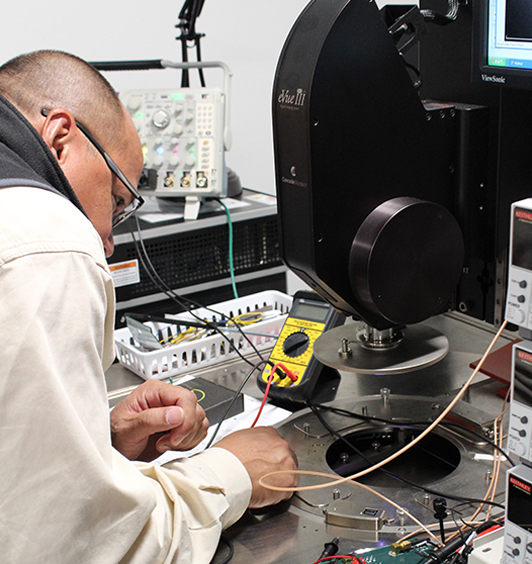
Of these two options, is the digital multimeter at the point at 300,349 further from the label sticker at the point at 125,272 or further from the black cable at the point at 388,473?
the label sticker at the point at 125,272

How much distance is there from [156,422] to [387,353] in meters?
0.35

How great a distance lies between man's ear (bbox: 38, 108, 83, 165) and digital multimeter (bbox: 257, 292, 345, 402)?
1.71 ft

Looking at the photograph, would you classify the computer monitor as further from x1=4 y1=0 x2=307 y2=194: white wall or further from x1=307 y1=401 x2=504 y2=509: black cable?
x1=4 y1=0 x2=307 y2=194: white wall

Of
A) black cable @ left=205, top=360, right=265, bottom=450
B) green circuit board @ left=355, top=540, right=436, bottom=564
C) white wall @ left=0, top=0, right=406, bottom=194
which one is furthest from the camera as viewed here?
white wall @ left=0, top=0, right=406, bottom=194

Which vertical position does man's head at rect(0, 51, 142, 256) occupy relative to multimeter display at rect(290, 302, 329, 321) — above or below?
above

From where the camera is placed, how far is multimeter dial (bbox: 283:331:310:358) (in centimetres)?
126

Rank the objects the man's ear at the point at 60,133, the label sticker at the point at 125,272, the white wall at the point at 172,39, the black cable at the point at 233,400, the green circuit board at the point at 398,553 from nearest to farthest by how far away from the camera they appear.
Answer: the green circuit board at the point at 398,553
the man's ear at the point at 60,133
the black cable at the point at 233,400
the label sticker at the point at 125,272
the white wall at the point at 172,39

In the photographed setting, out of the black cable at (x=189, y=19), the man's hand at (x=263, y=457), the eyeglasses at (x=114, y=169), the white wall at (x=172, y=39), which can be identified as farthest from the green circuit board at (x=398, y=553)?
the white wall at (x=172, y=39)

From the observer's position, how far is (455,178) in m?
0.94

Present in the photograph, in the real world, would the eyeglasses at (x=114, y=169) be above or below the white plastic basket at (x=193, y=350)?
above

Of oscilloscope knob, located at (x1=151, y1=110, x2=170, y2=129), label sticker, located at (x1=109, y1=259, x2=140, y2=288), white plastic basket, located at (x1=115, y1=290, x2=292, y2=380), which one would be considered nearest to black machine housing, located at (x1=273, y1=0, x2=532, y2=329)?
white plastic basket, located at (x1=115, y1=290, x2=292, y2=380)

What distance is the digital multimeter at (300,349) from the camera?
3.92ft

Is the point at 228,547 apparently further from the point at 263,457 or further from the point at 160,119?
the point at 160,119

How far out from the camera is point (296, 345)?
127cm
